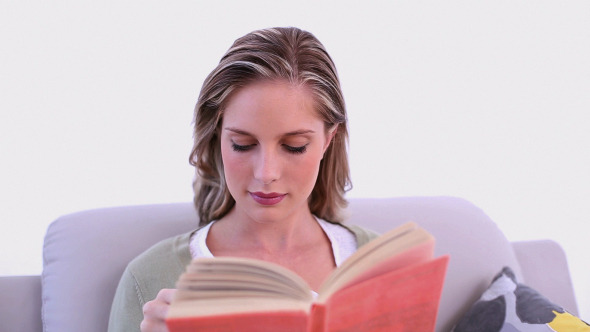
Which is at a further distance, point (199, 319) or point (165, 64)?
point (165, 64)

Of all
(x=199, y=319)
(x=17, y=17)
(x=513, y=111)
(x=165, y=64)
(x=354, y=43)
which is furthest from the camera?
(x=513, y=111)

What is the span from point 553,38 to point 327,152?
1.26 metres

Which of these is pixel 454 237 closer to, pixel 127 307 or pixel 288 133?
pixel 288 133

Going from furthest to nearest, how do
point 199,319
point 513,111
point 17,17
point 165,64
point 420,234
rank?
point 513,111, point 165,64, point 17,17, point 420,234, point 199,319

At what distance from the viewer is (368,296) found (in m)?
0.81

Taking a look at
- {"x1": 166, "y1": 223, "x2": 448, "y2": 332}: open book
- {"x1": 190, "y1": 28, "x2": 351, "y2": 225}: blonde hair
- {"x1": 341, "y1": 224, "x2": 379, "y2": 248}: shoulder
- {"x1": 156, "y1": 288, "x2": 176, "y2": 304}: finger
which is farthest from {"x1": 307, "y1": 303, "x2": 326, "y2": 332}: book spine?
{"x1": 341, "y1": 224, "x2": 379, "y2": 248}: shoulder

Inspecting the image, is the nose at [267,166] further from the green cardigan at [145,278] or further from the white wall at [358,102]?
the white wall at [358,102]

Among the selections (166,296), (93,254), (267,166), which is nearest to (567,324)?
(267,166)

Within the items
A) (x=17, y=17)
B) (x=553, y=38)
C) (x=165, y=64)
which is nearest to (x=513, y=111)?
(x=553, y=38)

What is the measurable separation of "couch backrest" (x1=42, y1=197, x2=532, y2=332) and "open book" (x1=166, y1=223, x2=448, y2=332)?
763 mm

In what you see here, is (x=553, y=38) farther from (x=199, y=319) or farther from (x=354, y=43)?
(x=199, y=319)

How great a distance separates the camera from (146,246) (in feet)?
5.06

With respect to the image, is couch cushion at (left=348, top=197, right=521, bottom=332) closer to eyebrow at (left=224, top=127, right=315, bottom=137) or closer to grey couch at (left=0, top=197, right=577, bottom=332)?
grey couch at (left=0, top=197, right=577, bottom=332)

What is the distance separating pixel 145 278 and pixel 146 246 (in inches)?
7.8
